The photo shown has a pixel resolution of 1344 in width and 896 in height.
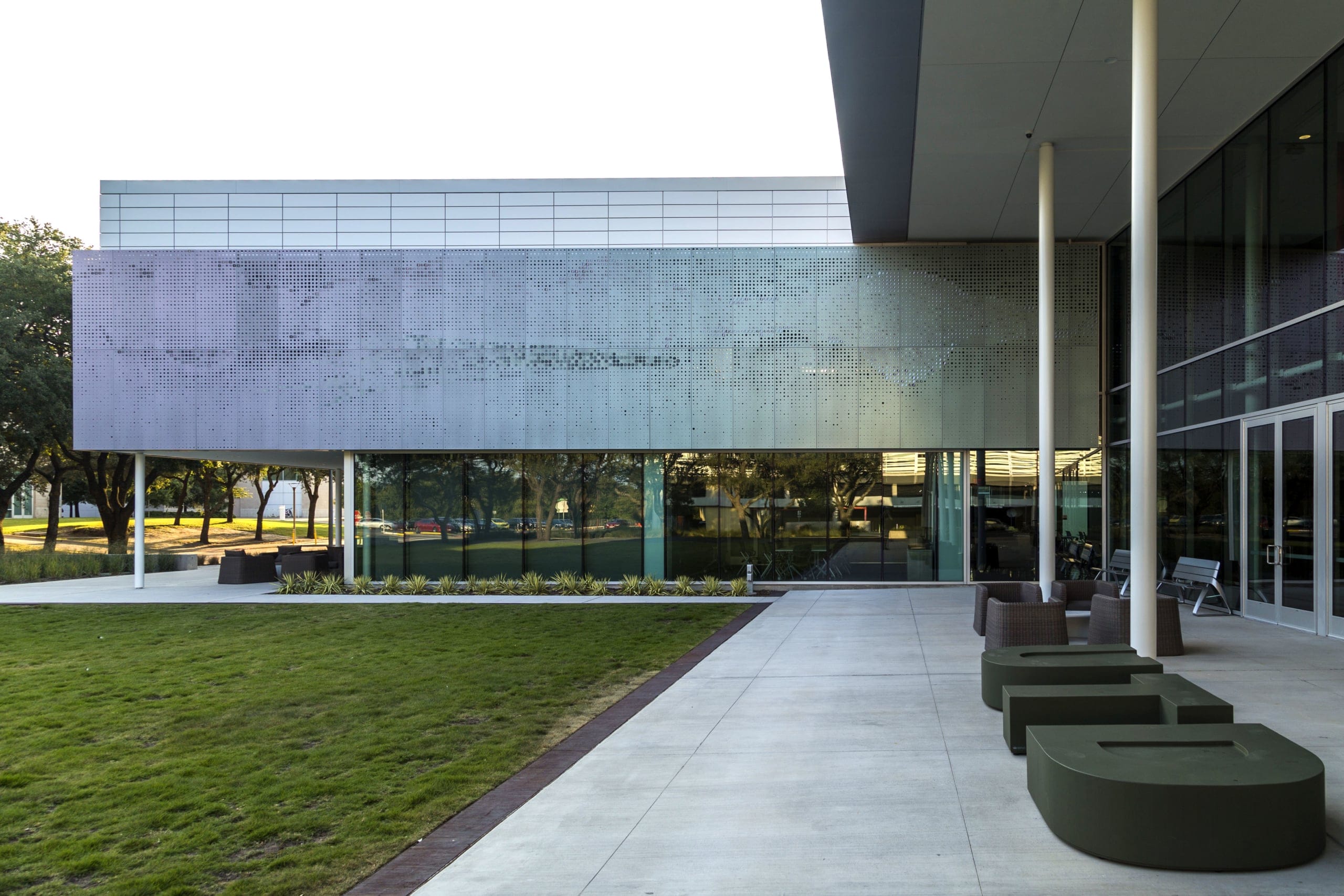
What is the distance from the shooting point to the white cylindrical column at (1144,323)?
28.6 feet

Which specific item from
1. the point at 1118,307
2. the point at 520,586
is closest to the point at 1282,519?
the point at 1118,307

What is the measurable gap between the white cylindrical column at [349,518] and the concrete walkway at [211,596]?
3.05 feet

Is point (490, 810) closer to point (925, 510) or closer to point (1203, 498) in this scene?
point (1203, 498)

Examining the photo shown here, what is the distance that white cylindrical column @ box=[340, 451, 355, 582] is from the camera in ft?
65.3

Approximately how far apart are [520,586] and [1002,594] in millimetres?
10803

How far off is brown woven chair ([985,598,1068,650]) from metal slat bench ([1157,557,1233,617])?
4.56 metres

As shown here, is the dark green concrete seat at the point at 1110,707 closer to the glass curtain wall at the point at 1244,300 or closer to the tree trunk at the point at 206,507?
the glass curtain wall at the point at 1244,300

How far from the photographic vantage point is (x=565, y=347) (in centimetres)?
1942

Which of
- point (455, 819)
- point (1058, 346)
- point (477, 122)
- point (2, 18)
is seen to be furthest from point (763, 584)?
point (2, 18)

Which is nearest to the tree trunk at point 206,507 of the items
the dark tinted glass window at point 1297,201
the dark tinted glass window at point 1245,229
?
the dark tinted glass window at point 1245,229

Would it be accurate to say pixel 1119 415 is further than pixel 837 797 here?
Yes

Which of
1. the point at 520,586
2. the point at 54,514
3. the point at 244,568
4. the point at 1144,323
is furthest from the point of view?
the point at 54,514

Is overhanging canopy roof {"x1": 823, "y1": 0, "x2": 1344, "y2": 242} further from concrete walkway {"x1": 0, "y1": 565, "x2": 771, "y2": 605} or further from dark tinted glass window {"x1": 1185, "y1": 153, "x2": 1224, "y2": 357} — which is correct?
concrete walkway {"x1": 0, "y1": 565, "x2": 771, "y2": 605}

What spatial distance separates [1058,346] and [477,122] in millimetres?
21038
